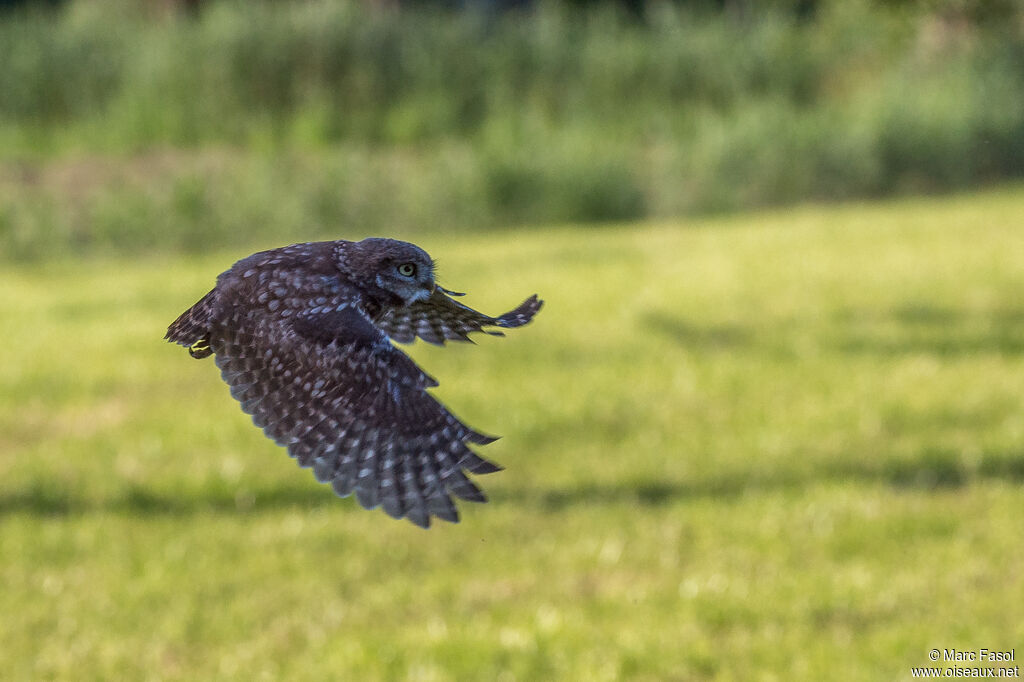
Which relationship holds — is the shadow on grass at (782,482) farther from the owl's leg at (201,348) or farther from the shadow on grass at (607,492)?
the owl's leg at (201,348)

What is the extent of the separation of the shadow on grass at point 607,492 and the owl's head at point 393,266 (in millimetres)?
7705

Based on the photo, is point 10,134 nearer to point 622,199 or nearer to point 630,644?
point 622,199

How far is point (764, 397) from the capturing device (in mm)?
11273

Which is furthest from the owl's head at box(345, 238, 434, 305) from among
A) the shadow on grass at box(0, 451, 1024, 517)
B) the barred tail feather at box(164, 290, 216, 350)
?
the shadow on grass at box(0, 451, 1024, 517)

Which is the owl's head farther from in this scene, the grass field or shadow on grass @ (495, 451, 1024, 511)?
shadow on grass @ (495, 451, 1024, 511)

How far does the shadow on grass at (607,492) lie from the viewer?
912cm

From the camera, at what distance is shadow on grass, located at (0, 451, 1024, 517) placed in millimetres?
9125

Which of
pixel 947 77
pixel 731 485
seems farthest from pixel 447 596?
pixel 947 77

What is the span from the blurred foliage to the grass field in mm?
2706

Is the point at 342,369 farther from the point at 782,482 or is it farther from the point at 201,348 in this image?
the point at 782,482

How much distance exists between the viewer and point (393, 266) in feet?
4.87

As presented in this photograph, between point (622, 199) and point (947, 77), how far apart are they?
313 inches

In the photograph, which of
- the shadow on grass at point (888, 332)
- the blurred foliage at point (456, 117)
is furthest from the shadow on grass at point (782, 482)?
the blurred foliage at point (456, 117)

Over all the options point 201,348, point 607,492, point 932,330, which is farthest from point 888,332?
point 201,348
